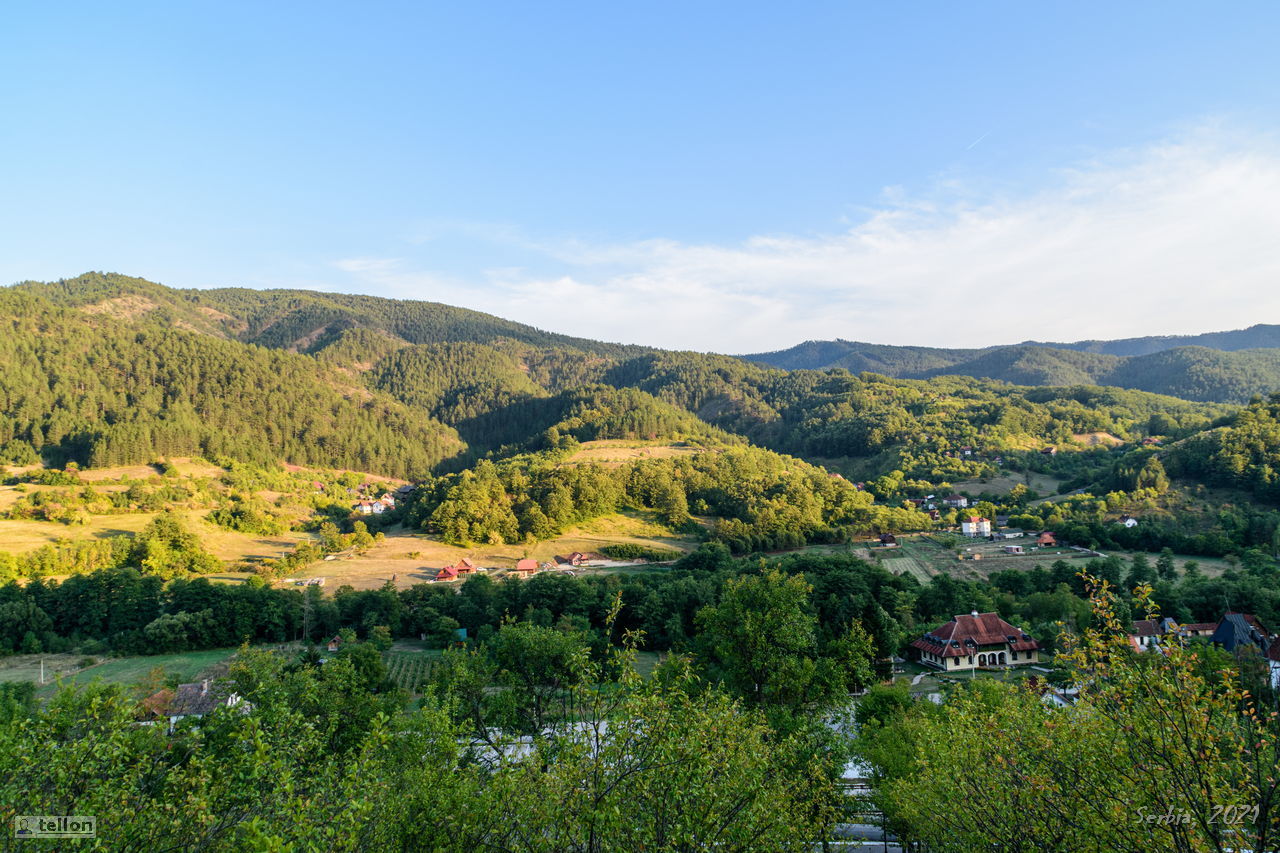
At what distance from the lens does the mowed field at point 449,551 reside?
63.4 meters

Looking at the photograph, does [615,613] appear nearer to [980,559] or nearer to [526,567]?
[526,567]

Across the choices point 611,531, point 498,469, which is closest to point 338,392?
point 498,469

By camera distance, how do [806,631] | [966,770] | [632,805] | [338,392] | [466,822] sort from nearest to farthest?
1. [632,805]
2. [466,822]
3. [966,770]
4. [806,631]
5. [338,392]

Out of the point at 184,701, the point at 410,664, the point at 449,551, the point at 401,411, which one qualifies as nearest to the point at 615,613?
the point at 184,701

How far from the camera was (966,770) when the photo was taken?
10.8 m

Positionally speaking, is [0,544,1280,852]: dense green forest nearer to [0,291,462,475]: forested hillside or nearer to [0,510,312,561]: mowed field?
[0,510,312,561]: mowed field

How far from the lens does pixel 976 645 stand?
39.4 meters

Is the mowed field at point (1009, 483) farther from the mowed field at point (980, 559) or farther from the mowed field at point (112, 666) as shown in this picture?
the mowed field at point (112, 666)

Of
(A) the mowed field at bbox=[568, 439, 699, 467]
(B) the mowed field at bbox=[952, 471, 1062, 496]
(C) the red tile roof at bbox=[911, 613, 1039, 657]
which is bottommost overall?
(C) the red tile roof at bbox=[911, 613, 1039, 657]

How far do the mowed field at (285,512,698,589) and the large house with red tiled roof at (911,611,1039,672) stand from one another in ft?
119

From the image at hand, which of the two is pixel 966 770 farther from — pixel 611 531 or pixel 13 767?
pixel 611 531

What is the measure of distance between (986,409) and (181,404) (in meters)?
158

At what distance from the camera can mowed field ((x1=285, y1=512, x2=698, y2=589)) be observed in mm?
63406

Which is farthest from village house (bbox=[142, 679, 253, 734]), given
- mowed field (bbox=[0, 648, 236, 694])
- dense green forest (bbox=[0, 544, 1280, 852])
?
mowed field (bbox=[0, 648, 236, 694])
